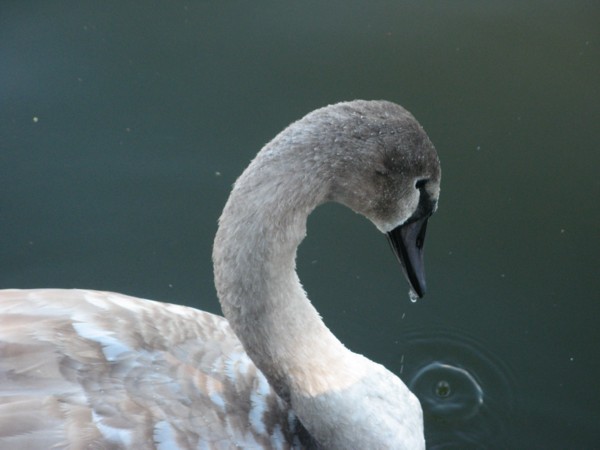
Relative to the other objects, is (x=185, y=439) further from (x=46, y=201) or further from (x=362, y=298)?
(x=46, y=201)

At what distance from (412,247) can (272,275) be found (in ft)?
2.46

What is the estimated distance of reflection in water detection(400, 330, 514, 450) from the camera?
384 cm

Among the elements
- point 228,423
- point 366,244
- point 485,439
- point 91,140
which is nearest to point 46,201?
point 91,140

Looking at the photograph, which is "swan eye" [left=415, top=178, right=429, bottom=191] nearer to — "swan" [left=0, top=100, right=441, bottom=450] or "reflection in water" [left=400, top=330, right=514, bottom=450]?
"swan" [left=0, top=100, right=441, bottom=450]

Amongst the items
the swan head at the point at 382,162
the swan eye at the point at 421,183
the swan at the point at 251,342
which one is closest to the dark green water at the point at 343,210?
the swan at the point at 251,342

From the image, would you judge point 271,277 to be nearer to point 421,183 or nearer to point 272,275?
point 272,275

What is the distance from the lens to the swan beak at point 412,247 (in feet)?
10.0

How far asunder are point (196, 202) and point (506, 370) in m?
1.95

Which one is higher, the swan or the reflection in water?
the swan

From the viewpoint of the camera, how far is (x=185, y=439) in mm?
2689

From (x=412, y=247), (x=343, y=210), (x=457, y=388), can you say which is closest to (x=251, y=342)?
(x=412, y=247)

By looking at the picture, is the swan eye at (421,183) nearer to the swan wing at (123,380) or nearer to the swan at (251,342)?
the swan at (251,342)

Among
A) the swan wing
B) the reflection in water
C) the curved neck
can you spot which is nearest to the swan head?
the curved neck

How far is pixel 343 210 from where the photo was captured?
176 inches
